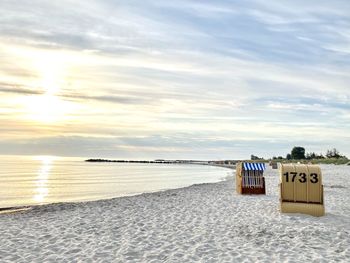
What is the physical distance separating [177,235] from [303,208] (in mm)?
5366

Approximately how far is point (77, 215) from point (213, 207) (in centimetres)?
533

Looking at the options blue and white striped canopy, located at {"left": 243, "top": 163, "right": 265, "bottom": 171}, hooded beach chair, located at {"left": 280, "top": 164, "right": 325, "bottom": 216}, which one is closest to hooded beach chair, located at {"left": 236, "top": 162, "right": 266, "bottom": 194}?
blue and white striped canopy, located at {"left": 243, "top": 163, "right": 265, "bottom": 171}

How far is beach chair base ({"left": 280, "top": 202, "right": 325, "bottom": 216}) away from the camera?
14461 millimetres

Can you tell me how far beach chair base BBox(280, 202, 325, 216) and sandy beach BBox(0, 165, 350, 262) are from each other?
36cm

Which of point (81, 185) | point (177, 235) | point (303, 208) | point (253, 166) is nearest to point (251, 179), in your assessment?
point (253, 166)

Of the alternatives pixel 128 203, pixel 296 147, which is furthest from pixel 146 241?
pixel 296 147

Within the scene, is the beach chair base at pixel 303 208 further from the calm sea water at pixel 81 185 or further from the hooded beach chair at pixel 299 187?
the calm sea water at pixel 81 185

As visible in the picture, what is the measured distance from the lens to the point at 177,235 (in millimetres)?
11367

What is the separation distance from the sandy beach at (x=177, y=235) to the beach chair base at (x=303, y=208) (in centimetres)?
36

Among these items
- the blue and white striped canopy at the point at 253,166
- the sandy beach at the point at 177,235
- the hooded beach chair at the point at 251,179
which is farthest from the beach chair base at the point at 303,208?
the blue and white striped canopy at the point at 253,166

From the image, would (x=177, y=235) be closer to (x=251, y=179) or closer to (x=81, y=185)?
(x=251, y=179)

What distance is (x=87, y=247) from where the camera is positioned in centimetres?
1012

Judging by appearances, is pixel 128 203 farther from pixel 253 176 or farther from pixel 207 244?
pixel 207 244

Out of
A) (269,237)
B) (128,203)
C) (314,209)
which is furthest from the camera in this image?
(128,203)
